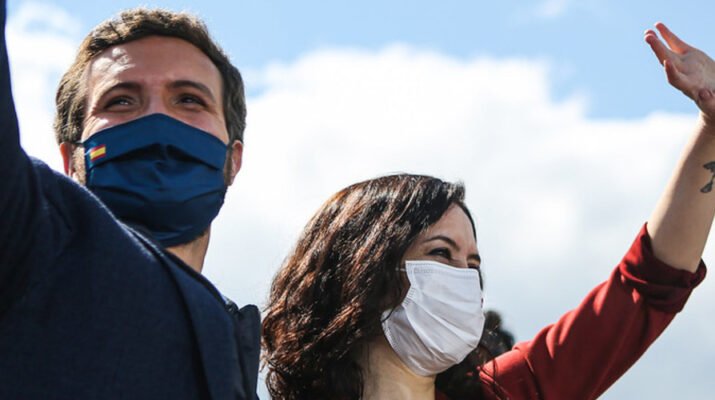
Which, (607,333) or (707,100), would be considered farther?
(607,333)

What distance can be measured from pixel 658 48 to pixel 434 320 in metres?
1.35

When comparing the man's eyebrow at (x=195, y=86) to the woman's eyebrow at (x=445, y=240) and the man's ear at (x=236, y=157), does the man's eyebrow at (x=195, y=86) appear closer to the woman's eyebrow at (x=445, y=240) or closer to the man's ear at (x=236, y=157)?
the man's ear at (x=236, y=157)

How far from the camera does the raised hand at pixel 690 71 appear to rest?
390 cm

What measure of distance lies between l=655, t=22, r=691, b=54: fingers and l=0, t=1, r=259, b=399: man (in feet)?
6.95

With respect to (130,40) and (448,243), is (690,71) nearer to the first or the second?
(448,243)

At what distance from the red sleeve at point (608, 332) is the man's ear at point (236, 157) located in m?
1.58

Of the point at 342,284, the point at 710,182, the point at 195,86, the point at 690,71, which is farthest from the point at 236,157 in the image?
the point at 710,182

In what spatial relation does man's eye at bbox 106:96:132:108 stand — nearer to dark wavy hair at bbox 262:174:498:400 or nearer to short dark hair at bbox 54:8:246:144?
short dark hair at bbox 54:8:246:144

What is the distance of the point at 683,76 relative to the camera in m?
3.91

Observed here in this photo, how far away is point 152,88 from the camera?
2.83 meters

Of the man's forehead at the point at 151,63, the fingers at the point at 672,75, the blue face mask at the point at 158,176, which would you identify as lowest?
the blue face mask at the point at 158,176

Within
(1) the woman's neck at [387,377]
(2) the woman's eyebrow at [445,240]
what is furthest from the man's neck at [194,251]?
(2) the woman's eyebrow at [445,240]

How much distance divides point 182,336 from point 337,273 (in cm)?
206

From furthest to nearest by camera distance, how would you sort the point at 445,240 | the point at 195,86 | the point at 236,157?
the point at 445,240
the point at 236,157
the point at 195,86
